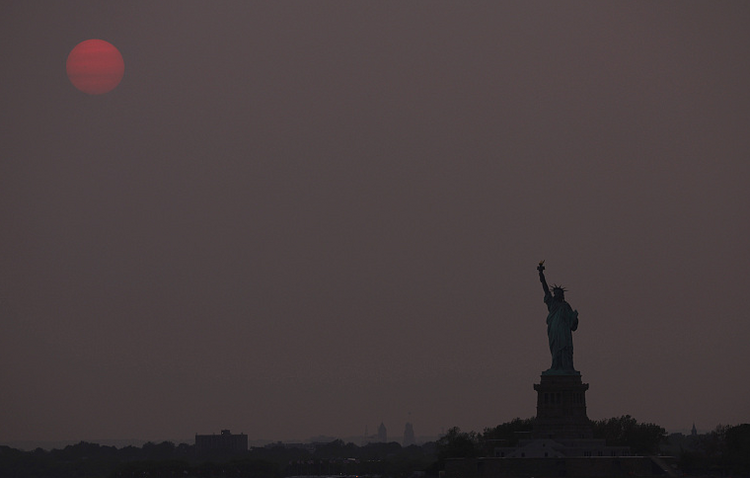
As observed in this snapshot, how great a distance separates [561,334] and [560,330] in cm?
38

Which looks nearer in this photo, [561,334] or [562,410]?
[562,410]

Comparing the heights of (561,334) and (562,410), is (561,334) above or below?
above

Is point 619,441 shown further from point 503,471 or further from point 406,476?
point 406,476

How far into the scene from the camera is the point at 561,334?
12781 centimetres

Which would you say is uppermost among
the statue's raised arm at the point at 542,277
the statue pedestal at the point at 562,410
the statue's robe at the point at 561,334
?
the statue's raised arm at the point at 542,277

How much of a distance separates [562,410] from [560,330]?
6.77 meters

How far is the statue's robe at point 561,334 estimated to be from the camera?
128 meters

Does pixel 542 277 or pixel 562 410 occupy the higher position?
pixel 542 277

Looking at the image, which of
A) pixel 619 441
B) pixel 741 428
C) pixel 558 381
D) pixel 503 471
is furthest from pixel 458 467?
pixel 741 428

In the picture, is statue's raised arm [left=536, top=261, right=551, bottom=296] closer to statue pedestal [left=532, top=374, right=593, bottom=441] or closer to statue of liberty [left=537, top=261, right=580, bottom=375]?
statue of liberty [left=537, top=261, right=580, bottom=375]

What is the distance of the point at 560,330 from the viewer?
12769cm

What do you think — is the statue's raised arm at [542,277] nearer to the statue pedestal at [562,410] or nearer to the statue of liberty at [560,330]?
the statue of liberty at [560,330]

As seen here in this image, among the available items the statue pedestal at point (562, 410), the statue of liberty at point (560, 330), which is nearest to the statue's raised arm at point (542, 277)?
the statue of liberty at point (560, 330)

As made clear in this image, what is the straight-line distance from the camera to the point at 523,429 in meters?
144
